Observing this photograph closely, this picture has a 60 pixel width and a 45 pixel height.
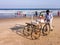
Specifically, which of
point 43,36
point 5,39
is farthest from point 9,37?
point 43,36

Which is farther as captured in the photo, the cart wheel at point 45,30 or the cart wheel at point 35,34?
the cart wheel at point 45,30

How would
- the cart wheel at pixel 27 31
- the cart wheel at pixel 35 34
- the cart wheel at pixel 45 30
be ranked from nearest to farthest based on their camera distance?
the cart wheel at pixel 35 34 → the cart wheel at pixel 45 30 → the cart wheel at pixel 27 31

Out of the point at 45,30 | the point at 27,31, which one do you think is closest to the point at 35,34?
the point at 45,30

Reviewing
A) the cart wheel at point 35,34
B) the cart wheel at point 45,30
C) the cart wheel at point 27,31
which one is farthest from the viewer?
the cart wheel at point 27,31

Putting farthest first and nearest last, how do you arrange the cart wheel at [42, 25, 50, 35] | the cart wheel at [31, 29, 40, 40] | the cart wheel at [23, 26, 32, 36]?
the cart wheel at [23, 26, 32, 36]
the cart wheel at [42, 25, 50, 35]
the cart wheel at [31, 29, 40, 40]

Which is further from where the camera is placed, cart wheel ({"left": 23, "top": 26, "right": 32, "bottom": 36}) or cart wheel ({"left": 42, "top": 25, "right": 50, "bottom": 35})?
cart wheel ({"left": 23, "top": 26, "right": 32, "bottom": 36})

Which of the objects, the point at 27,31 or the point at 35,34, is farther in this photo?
the point at 27,31

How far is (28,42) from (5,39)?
5.41ft

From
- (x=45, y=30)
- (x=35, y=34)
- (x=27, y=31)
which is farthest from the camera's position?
(x=27, y=31)

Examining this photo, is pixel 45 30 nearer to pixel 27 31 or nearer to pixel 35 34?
pixel 35 34

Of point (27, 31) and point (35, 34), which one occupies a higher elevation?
point (35, 34)

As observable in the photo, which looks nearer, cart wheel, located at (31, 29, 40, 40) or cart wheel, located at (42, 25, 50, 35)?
cart wheel, located at (31, 29, 40, 40)

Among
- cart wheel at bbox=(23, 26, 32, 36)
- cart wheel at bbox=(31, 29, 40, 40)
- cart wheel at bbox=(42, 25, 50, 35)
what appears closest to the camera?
cart wheel at bbox=(31, 29, 40, 40)

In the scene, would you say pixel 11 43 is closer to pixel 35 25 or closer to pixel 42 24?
pixel 35 25
